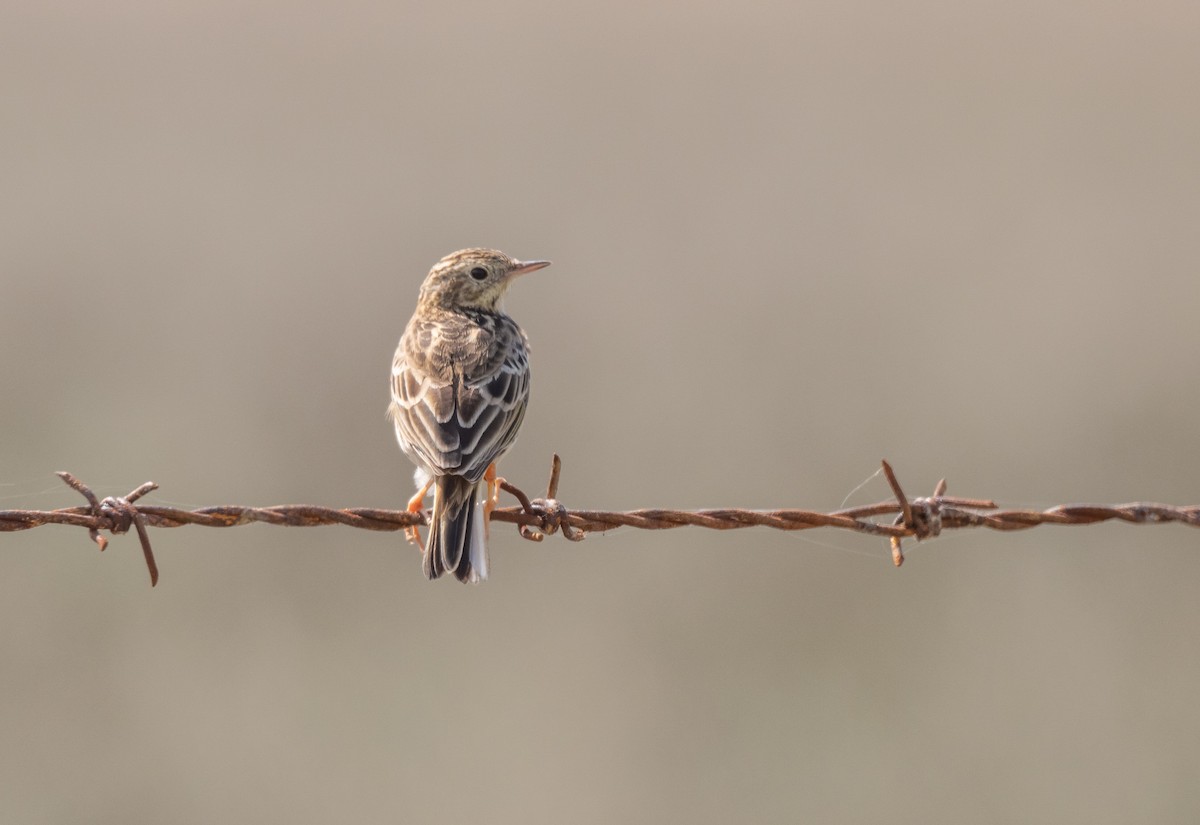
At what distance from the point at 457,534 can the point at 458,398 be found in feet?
3.08

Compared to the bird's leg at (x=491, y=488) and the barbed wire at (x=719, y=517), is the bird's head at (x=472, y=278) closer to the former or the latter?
the bird's leg at (x=491, y=488)

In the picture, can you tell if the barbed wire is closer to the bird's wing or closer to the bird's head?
the bird's wing

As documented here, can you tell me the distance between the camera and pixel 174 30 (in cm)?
2375

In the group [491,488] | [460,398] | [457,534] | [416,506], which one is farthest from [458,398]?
[457,534]

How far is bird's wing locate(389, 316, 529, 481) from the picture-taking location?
21.4 ft

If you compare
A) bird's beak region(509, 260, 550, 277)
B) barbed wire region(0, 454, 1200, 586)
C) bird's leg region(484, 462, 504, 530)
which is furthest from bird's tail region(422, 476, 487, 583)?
bird's beak region(509, 260, 550, 277)

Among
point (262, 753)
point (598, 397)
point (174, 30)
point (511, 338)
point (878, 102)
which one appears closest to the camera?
point (511, 338)

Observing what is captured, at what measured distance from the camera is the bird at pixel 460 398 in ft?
20.2

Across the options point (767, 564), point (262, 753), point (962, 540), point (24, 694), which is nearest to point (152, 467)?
point (24, 694)

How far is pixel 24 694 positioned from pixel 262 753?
5.48 ft

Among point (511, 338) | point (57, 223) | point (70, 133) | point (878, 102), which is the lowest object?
point (511, 338)

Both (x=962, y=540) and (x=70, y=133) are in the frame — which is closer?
(x=962, y=540)

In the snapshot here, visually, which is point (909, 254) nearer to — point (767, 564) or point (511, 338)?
point (767, 564)

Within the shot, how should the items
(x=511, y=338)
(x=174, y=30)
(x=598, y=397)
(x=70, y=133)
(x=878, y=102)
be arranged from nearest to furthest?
1. (x=511, y=338)
2. (x=598, y=397)
3. (x=70, y=133)
4. (x=878, y=102)
5. (x=174, y=30)
